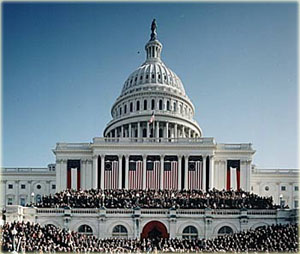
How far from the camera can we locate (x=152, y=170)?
91625 millimetres

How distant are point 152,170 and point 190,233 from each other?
100 ft

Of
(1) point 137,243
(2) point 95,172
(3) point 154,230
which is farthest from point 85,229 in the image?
(2) point 95,172

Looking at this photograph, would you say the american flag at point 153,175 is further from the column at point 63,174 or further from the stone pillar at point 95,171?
the column at point 63,174

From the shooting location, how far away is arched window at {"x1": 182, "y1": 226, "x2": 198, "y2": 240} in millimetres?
61500

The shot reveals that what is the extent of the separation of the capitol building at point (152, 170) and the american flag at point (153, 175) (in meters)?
0.03

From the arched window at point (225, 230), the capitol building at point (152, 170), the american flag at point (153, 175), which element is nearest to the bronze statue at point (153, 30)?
the capitol building at point (152, 170)

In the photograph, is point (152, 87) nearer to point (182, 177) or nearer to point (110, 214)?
point (182, 177)

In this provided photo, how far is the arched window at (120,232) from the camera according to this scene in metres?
61.5

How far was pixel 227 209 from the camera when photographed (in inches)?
2446

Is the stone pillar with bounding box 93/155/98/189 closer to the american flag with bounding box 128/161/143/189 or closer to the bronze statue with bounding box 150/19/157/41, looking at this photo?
the american flag with bounding box 128/161/143/189

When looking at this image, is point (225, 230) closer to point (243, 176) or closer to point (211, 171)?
point (211, 171)

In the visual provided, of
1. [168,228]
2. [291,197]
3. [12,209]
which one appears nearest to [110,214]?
[168,228]

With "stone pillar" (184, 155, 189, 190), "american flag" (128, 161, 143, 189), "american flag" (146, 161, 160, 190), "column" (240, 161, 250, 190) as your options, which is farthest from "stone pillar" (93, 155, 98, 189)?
"column" (240, 161, 250, 190)

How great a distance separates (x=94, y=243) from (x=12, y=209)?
554 inches
